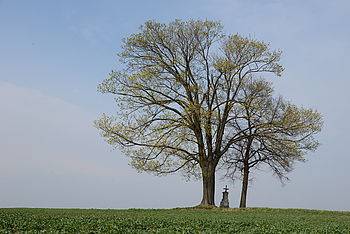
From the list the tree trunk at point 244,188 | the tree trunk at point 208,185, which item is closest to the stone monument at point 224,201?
the tree trunk at point 244,188

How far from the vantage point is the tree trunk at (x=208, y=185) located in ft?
105

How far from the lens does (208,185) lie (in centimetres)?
3216

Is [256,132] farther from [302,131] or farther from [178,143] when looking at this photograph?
[178,143]

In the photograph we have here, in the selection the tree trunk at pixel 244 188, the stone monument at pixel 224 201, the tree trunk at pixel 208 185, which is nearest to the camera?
the tree trunk at pixel 208 185

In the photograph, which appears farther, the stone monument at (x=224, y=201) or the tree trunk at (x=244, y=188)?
the tree trunk at (x=244, y=188)

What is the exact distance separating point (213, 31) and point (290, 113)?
9695mm

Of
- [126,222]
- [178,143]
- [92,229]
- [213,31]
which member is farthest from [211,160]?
[92,229]

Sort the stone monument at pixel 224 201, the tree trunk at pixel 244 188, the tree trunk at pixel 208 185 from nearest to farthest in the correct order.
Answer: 1. the tree trunk at pixel 208 185
2. the stone monument at pixel 224 201
3. the tree trunk at pixel 244 188

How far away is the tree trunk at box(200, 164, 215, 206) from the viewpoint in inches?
1260

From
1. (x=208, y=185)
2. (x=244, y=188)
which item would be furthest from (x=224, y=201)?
(x=208, y=185)

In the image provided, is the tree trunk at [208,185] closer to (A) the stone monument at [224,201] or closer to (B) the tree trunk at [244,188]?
(A) the stone monument at [224,201]

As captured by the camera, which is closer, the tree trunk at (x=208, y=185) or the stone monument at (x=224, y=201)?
the tree trunk at (x=208, y=185)

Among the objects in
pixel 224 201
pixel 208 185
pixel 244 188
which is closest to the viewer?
pixel 208 185

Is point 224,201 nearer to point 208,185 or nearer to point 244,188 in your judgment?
point 244,188
